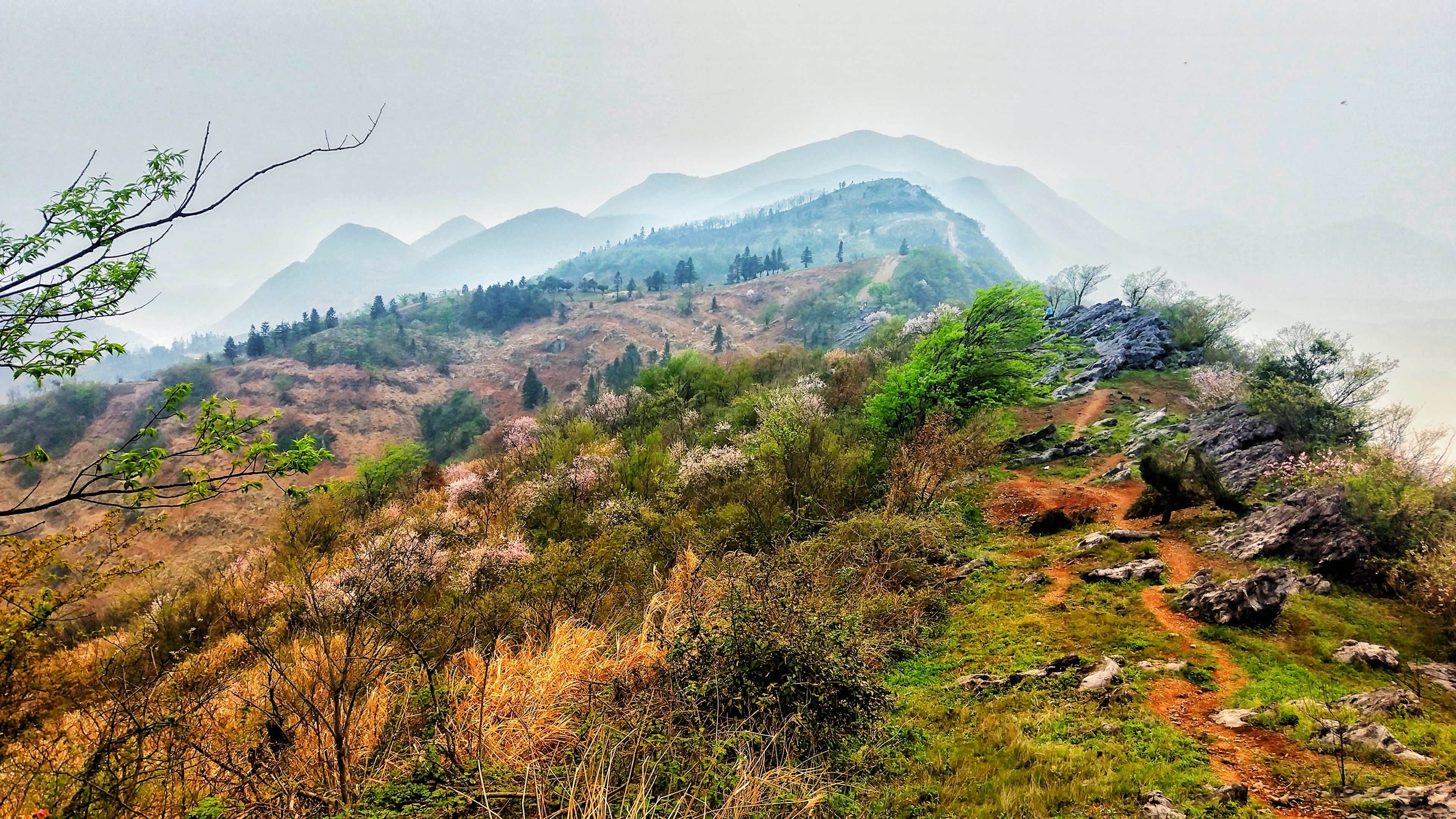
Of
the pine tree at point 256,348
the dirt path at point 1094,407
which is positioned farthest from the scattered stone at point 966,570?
the pine tree at point 256,348

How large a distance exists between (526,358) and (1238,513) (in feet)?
309

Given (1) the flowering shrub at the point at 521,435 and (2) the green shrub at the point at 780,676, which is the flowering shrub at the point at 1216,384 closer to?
(2) the green shrub at the point at 780,676

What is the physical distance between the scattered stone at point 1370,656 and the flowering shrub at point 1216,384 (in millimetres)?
18199

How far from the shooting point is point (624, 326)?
99500 mm

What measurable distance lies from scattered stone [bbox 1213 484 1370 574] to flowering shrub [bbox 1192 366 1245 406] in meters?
13.5

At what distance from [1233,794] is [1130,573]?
596 cm

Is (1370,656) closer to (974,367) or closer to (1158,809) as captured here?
(1158,809)

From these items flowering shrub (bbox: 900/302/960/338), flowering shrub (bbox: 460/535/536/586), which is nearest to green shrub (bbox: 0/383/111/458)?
flowering shrub (bbox: 460/535/536/586)

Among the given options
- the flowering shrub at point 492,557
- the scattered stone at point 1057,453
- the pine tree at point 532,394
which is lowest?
A: the scattered stone at point 1057,453

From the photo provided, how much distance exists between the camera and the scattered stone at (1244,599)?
7223 millimetres

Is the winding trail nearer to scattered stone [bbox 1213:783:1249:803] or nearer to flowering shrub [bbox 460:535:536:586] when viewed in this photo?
scattered stone [bbox 1213:783:1249:803]

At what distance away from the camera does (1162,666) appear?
20.9ft

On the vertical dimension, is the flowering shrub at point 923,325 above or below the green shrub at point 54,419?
below

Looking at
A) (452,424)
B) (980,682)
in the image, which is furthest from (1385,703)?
(452,424)
